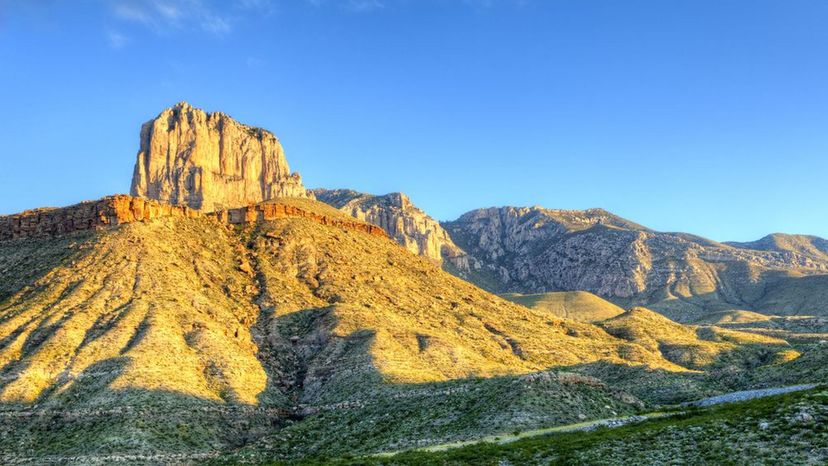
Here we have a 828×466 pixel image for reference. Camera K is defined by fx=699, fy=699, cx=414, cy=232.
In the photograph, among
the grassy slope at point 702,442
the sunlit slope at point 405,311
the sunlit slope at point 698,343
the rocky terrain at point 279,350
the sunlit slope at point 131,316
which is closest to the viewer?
the grassy slope at point 702,442

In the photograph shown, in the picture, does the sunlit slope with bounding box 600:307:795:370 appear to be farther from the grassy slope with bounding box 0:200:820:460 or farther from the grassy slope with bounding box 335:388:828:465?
the grassy slope with bounding box 335:388:828:465

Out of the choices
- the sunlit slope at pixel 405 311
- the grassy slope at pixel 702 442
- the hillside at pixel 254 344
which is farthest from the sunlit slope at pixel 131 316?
the grassy slope at pixel 702 442

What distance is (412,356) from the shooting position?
299ft

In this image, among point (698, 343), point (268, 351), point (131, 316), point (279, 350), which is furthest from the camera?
point (698, 343)

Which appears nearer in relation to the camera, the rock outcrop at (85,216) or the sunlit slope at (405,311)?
the sunlit slope at (405,311)

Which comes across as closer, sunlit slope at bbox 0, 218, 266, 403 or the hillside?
the hillside

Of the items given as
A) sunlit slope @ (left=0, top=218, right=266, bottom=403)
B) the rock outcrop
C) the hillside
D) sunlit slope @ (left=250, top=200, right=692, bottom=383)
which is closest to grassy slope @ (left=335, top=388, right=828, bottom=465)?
the hillside

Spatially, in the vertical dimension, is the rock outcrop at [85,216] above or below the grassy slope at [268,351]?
above

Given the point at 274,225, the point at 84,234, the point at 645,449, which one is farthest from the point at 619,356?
the point at 84,234

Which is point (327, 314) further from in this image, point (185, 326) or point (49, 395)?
point (49, 395)

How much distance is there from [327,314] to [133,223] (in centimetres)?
3857

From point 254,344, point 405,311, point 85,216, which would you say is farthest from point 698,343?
point 85,216

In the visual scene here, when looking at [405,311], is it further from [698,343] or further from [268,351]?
[698,343]

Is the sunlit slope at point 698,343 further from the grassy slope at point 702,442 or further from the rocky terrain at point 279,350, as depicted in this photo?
the grassy slope at point 702,442
